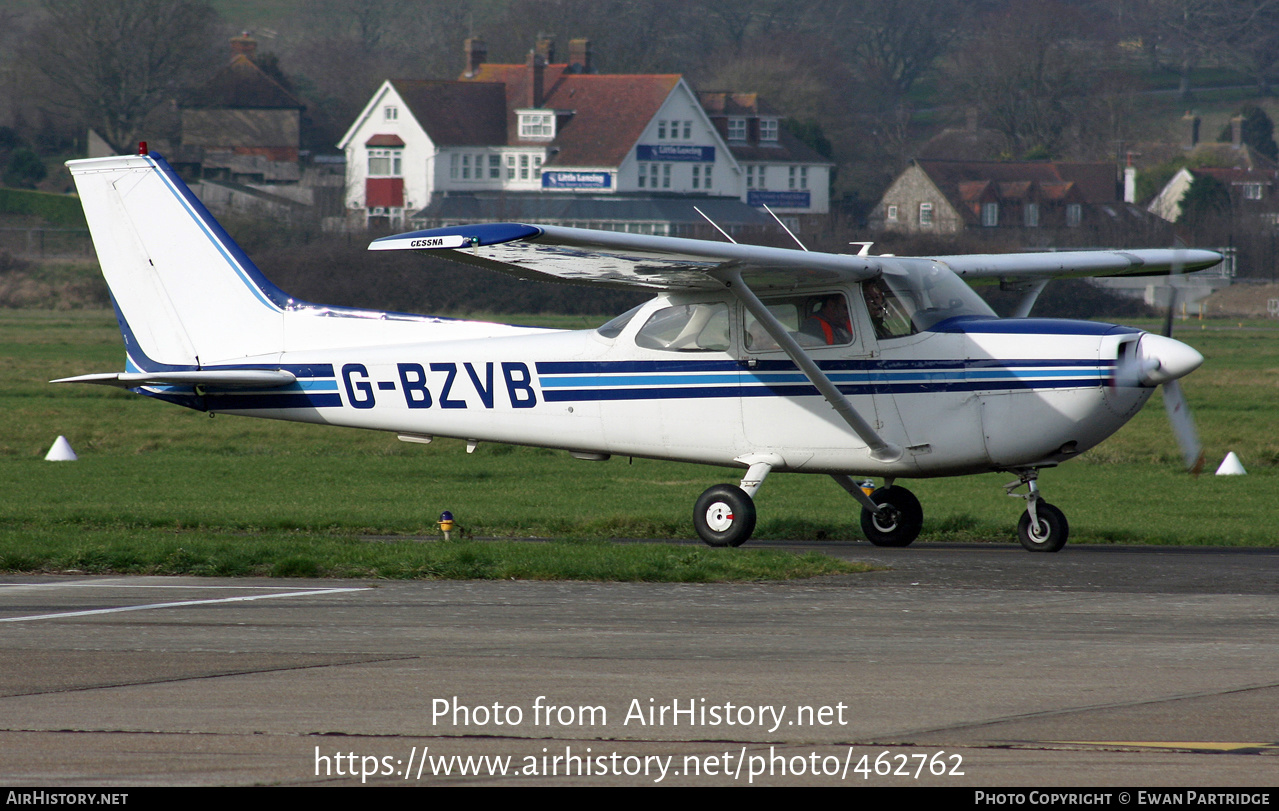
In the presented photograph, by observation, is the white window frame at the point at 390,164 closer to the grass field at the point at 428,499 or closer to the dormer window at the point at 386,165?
the dormer window at the point at 386,165

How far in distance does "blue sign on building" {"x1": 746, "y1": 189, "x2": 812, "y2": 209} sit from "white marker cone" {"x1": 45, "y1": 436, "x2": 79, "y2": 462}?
251 feet

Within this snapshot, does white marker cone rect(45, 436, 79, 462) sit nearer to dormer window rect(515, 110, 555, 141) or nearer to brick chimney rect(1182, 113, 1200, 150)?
dormer window rect(515, 110, 555, 141)

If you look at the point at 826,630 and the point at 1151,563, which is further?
the point at 1151,563

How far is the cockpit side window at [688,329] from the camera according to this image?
1377 cm

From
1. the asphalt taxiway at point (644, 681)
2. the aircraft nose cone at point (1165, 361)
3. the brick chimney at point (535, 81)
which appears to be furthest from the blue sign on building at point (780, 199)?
the asphalt taxiway at point (644, 681)

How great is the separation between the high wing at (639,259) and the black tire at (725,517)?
1.75 meters

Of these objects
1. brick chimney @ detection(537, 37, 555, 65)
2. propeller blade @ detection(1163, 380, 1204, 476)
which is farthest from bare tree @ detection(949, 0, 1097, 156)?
propeller blade @ detection(1163, 380, 1204, 476)

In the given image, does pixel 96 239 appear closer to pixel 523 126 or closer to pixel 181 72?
pixel 523 126

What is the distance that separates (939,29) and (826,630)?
172 m

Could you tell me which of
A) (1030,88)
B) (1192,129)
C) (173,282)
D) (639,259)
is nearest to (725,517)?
(639,259)

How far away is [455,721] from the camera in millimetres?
6672

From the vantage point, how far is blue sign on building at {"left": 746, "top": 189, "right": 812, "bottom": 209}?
3866 inches

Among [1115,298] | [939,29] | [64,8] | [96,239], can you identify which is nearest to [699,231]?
[1115,298]

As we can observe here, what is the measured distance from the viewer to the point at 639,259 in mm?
12148
